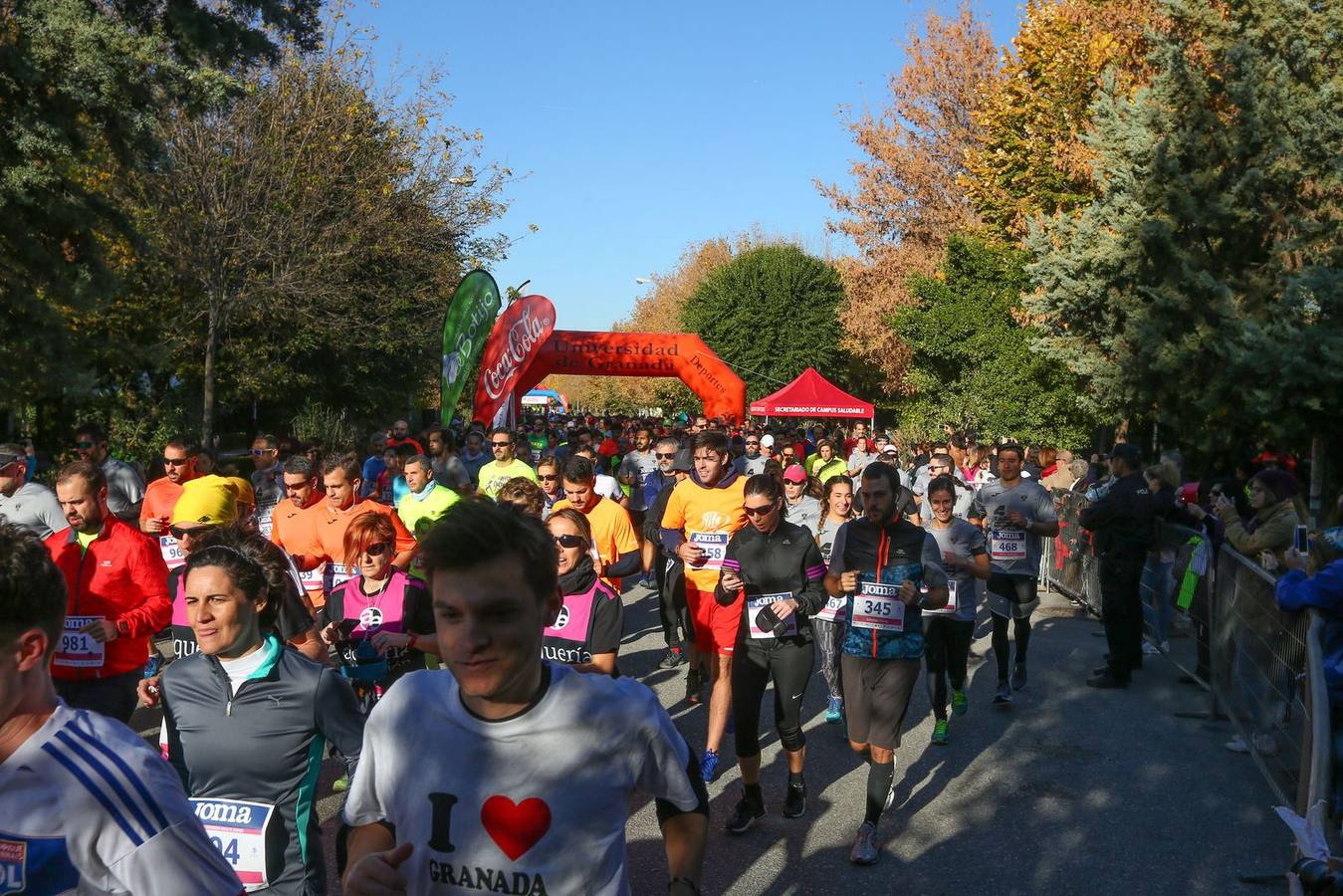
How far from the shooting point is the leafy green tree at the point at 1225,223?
1930cm

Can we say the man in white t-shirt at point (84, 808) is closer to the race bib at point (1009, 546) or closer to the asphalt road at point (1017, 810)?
the asphalt road at point (1017, 810)

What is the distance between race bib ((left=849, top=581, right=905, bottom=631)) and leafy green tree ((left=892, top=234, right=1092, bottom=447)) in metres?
25.2

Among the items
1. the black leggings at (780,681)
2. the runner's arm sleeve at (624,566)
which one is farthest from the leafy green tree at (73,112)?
the black leggings at (780,681)

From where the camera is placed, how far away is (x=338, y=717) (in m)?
3.78

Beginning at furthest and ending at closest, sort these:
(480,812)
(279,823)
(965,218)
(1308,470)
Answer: (965,218)
(1308,470)
(279,823)
(480,812)

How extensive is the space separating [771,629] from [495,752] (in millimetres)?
4379

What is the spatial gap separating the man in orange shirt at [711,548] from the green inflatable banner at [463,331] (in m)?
8.63

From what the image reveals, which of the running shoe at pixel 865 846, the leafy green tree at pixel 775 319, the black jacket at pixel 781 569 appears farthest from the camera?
the leafy green tree at pixel 775 319

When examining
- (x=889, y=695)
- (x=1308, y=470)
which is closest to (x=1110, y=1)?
(x=1308, y=470)

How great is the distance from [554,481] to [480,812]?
8.34m

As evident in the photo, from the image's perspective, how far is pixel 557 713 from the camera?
234 centimetres

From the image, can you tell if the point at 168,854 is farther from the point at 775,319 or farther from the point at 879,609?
the point at 775,319

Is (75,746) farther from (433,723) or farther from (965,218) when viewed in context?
(965,218)

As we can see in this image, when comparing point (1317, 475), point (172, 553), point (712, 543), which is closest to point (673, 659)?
point (712, 543)
